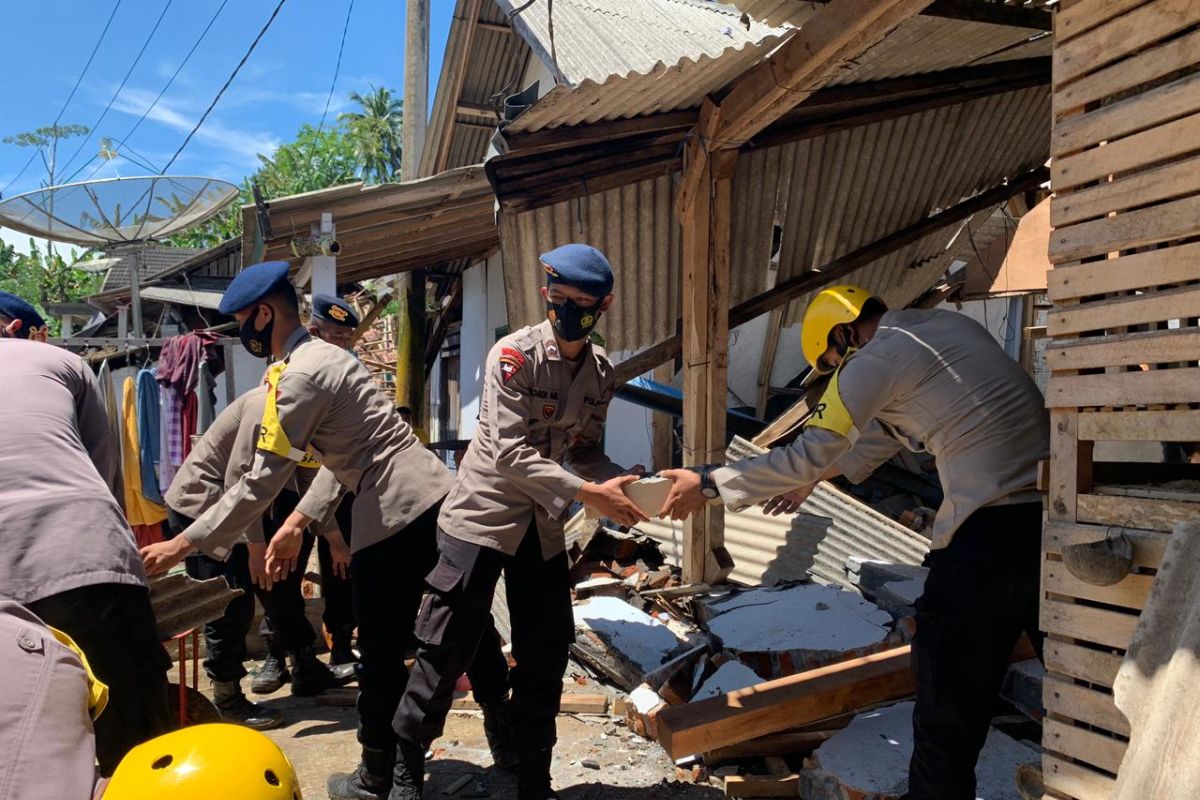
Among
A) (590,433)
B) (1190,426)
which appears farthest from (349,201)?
(1190,426)

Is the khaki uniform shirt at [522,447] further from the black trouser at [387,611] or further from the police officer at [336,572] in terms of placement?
the police officer at [336,572]

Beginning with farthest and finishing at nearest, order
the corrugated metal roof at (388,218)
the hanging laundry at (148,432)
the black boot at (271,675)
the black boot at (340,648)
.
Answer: the hanging laundry at (148,432) → the corrugated metal roof at (388,218) → the black boot at (340,648) → the black boot at (271,675)

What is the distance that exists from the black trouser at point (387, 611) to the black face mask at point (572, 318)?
2.96ft

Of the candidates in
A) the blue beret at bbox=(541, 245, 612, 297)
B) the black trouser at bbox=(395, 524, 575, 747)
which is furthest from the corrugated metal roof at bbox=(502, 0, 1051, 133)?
the black trouser at bbox=(395, 524, 575, 747)

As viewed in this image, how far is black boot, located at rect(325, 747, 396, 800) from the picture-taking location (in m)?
3.26

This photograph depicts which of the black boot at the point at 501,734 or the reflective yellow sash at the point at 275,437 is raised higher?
the reflective yellow sash at the point at 275,437

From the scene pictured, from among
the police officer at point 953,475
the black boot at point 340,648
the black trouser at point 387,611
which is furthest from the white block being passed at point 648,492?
the black boot at point 340,648

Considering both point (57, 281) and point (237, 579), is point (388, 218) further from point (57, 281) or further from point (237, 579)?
point (57, 281)

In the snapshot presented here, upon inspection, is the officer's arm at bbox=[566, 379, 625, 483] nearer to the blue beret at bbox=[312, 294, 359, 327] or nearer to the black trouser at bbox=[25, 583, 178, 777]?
the black trouser at bbox=[25, 583, 178, 777]

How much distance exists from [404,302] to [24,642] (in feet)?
27.9

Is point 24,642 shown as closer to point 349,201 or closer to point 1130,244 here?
point 1130,244

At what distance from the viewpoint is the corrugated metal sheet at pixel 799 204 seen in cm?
520

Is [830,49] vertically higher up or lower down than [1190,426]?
higher up

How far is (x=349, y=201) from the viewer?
5961 millimetres
